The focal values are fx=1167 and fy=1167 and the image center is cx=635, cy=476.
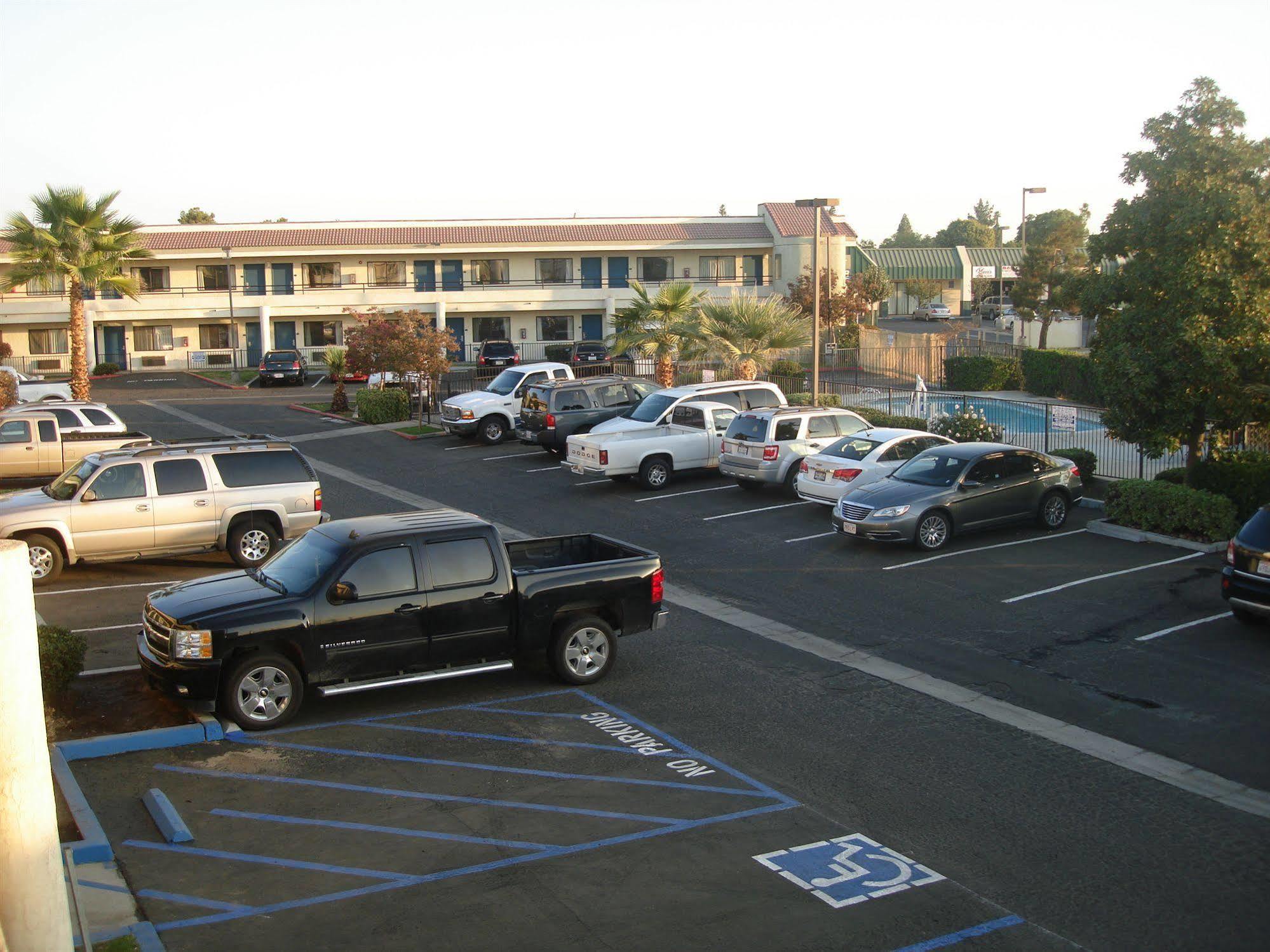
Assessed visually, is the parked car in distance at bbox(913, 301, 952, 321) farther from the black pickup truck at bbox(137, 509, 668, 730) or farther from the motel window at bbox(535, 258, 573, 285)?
the black pickup truck at bbox(137, 509, 668, 730)

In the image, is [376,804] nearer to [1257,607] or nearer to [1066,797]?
[1066,797]

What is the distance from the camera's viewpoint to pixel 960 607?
1498cm

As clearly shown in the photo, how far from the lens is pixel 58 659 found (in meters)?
10.8

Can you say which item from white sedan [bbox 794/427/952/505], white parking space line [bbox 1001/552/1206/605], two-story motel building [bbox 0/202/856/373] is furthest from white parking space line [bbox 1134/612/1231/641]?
two-story motel building [bbox 0/202/856/373]

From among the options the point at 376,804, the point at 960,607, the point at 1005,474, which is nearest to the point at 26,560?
the point at 376,804

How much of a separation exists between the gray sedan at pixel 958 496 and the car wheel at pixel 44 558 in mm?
11554

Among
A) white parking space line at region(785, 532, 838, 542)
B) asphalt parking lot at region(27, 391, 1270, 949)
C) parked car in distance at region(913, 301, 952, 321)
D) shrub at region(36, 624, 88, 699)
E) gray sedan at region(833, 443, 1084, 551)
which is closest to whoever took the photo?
asphalt parking lot at region(27, 391, 1270, 949)

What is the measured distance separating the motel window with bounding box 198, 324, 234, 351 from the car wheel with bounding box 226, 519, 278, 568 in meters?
48.0

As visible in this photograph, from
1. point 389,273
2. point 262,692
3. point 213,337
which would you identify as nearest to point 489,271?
point 389,273

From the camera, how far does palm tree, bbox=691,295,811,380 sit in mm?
31688

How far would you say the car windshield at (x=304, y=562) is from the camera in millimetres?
11062

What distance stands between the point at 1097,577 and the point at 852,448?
5638 mm

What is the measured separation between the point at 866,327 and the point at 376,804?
4526 centimetres

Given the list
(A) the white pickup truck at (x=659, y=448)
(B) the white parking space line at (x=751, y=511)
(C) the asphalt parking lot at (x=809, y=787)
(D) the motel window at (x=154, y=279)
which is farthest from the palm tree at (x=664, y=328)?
(D) the motel window at (x=154, y=279)
